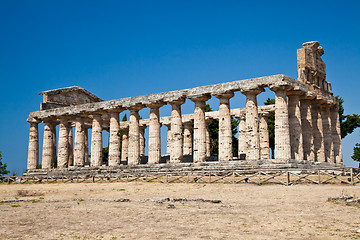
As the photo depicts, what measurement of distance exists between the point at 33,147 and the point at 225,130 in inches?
1003

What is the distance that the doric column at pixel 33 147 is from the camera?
49062mm

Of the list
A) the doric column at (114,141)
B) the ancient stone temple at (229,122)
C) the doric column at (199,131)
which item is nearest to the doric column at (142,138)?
the ancient stone temple at (229,122)

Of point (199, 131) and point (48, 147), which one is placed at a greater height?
point (199, 131)

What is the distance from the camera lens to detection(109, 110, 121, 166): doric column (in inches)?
1663

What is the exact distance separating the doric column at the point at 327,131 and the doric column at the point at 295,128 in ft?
20.4

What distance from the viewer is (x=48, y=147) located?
158ft

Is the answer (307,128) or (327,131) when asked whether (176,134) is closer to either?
(307,128)

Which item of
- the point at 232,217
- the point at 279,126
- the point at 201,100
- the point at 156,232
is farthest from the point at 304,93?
the point at 156,232

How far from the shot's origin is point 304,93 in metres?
35.8

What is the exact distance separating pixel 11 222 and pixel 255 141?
77.5 feet

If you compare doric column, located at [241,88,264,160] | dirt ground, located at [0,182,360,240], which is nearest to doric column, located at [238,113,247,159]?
doric column, located at [241,88,264,160]

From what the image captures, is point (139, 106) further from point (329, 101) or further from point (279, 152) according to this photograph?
point (329, 101)

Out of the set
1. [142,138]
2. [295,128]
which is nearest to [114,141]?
[142,138]

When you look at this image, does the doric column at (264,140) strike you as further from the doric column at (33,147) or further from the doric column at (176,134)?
the doric column at (33,147)
